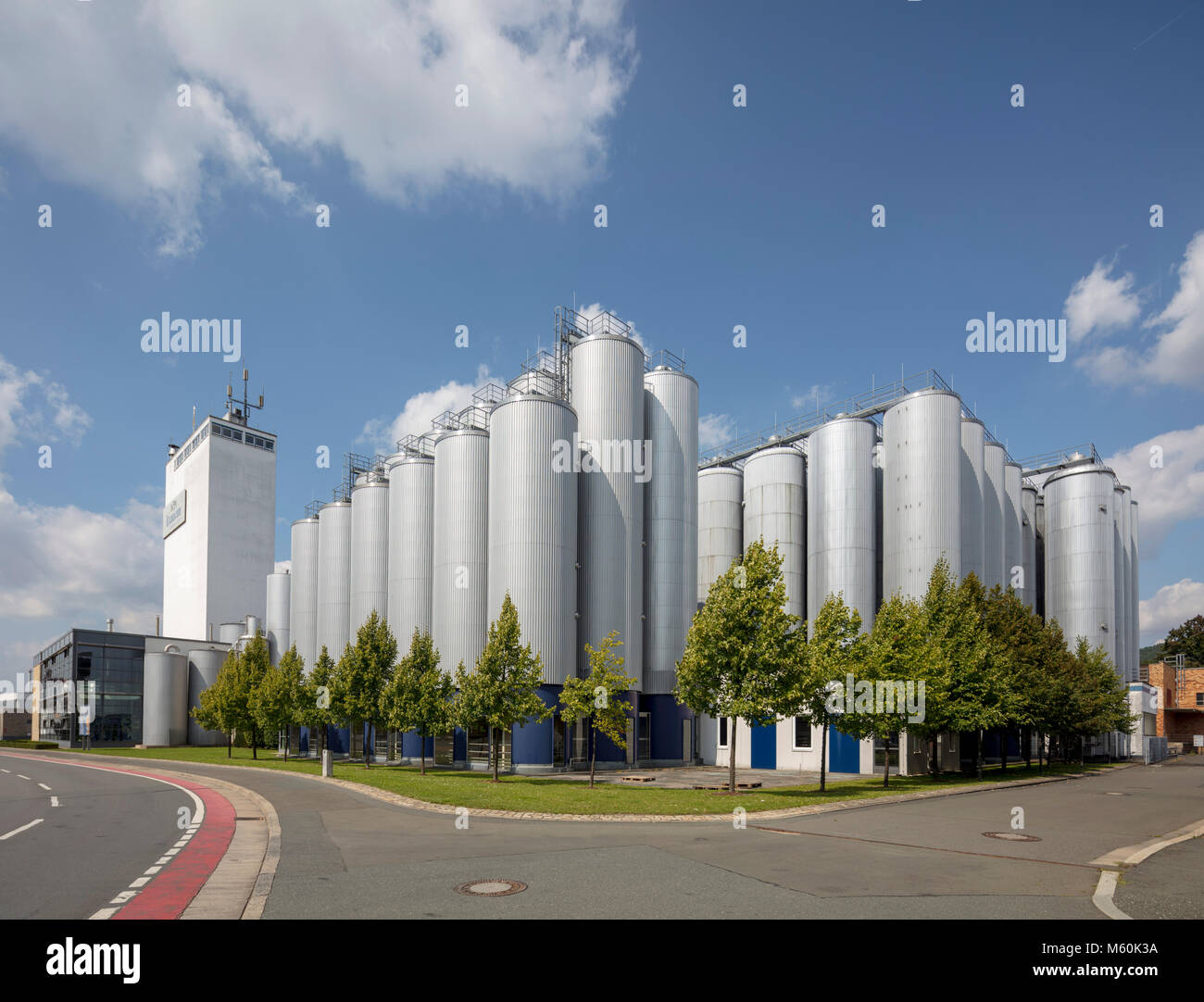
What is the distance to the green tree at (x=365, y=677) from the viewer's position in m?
45.4

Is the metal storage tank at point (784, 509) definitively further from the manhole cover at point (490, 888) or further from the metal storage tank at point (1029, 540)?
the manhole cover at point (490, 888)

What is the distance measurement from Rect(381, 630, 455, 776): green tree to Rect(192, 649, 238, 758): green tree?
61.3 feet

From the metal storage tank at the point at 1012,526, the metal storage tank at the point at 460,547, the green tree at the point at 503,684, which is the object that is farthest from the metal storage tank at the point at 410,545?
the metal storage tank at the point at 1012,526

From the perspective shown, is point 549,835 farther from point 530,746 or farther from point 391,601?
point 391,601

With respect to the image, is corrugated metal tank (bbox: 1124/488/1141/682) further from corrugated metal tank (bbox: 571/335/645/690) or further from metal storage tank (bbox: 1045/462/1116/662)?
corrugated metal tank (bbox: 571/335/645/690)

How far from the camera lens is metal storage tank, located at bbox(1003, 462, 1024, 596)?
6022 centimetres

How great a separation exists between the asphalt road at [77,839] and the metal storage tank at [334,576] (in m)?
30.0

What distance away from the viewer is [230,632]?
308 ft

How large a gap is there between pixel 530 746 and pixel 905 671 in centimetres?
1846

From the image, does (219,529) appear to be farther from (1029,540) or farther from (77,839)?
(77,839)

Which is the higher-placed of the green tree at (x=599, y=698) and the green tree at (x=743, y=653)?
the green tree at (x=743, y=653)

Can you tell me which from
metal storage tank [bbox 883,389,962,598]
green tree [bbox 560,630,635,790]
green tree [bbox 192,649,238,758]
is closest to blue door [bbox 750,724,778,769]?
metal storage tank [bbox 883,389,962,598]

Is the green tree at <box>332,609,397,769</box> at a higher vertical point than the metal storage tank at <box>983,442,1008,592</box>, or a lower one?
lower
